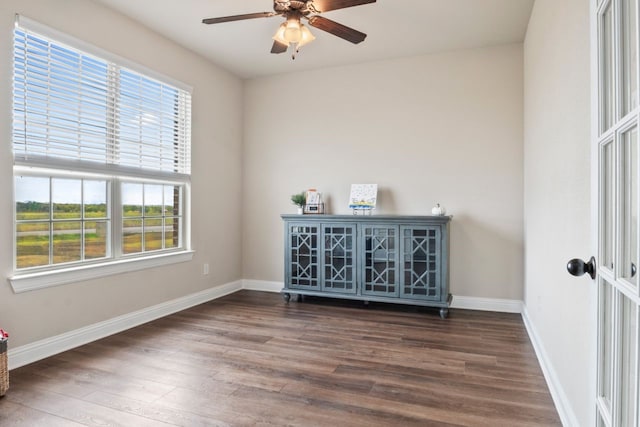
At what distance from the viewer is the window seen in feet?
8.77

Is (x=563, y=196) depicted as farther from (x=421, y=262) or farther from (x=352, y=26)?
(x=352, y=26)

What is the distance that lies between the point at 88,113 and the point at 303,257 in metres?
2.46

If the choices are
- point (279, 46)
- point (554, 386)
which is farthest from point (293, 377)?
point (279, 46)

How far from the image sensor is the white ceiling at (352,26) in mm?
3164

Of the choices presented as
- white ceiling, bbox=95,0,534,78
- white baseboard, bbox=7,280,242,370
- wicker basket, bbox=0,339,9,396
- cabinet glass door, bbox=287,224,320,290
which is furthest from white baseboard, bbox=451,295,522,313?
wicker basket, bbox=0,339,9,396

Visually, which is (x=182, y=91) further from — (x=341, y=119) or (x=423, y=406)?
(x=423, y=406)

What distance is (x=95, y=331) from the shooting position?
3090mm

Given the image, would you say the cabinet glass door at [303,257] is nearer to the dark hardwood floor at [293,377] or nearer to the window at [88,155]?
the dark hardwood floor at [293,377]

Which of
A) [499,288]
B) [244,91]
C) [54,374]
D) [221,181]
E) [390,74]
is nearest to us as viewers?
[54,374]

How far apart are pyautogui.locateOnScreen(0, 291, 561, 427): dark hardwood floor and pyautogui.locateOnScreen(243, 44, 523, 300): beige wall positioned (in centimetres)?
96

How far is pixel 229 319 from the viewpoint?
3.68 meters

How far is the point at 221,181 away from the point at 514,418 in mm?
3778

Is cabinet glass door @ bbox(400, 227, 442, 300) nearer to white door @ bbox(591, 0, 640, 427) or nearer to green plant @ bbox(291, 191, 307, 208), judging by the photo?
green plant @ bbox(291, 191, 307, 208)

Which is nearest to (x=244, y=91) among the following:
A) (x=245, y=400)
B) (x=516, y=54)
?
(x=516, y=54)
